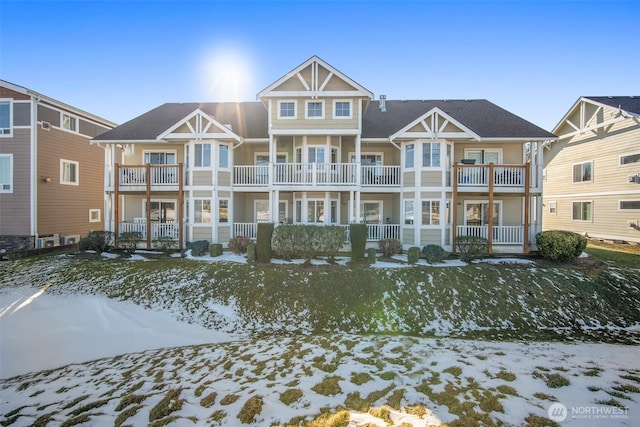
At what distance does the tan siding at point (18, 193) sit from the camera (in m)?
17.1

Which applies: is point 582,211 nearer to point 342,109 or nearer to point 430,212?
point 430,212

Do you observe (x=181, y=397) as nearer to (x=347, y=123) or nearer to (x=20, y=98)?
(x=347, y=123)

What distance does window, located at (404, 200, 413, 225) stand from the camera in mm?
16089

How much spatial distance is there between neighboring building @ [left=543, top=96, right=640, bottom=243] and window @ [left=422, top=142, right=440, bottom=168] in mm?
13260

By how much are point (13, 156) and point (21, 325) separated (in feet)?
47.0

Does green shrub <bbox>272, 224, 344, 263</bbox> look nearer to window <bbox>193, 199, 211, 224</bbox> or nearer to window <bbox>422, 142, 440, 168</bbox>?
window <bbox>193, 199, 211, 224</bbox>

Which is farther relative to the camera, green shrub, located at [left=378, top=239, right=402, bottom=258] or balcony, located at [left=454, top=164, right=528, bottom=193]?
balcony, located at [left=454, top=164, right=528, bottom=193]

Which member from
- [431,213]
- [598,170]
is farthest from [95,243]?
[598,170]

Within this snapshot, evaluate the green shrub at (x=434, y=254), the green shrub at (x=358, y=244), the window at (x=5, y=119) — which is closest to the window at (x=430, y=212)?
the green shrub at (x=434, y=254)

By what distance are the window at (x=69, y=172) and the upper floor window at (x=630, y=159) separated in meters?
36.4

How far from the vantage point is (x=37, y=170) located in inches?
687

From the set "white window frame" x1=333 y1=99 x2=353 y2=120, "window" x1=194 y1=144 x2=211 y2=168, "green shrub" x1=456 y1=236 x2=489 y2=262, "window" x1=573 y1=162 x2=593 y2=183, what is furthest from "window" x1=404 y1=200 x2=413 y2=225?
"window" x1=573 y1=162 x2=593 y2=183

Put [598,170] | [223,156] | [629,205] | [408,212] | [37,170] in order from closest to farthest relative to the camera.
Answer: [408,212]
[223,156]
[37,170]
[629,205]
[598,170]

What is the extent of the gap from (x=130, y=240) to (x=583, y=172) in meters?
30.7
